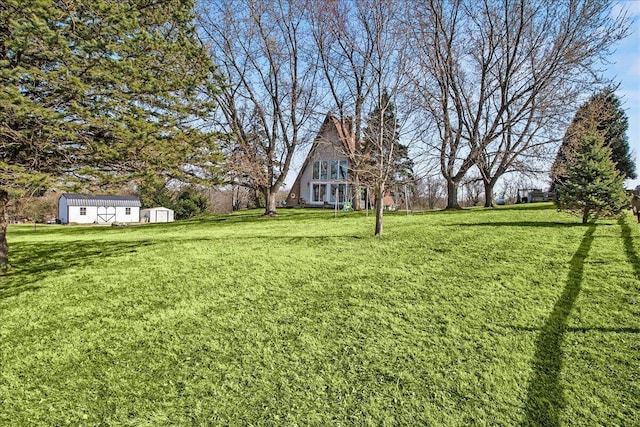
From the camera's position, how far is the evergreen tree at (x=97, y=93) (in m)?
4.83

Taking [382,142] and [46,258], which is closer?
[46,258]

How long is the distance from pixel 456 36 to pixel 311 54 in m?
7.19

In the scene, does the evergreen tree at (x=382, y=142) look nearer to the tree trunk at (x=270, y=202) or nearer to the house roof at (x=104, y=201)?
the tree trunk at (x=270, y=202)

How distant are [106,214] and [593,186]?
41401mm

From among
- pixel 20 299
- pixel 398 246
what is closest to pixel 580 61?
pixel 398 246

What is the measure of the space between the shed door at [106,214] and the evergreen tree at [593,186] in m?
40.2

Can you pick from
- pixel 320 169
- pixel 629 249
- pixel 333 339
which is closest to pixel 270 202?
pixel 320 169

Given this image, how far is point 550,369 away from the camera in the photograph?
343cm

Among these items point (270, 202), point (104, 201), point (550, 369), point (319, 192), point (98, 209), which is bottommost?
point (550, 369)

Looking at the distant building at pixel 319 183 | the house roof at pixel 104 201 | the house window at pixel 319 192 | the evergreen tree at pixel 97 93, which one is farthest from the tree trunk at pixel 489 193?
the house roof at pixel 104 201

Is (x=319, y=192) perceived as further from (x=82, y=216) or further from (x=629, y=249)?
(x=82, y=216)

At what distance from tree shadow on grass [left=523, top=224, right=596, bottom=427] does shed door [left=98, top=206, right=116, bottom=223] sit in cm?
4172

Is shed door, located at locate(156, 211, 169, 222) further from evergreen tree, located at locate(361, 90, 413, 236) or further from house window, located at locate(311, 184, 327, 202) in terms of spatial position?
evergreen tree, located at locate(361, 90, 413, 236)

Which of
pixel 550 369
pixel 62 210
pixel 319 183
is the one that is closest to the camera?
pixel 550 369
